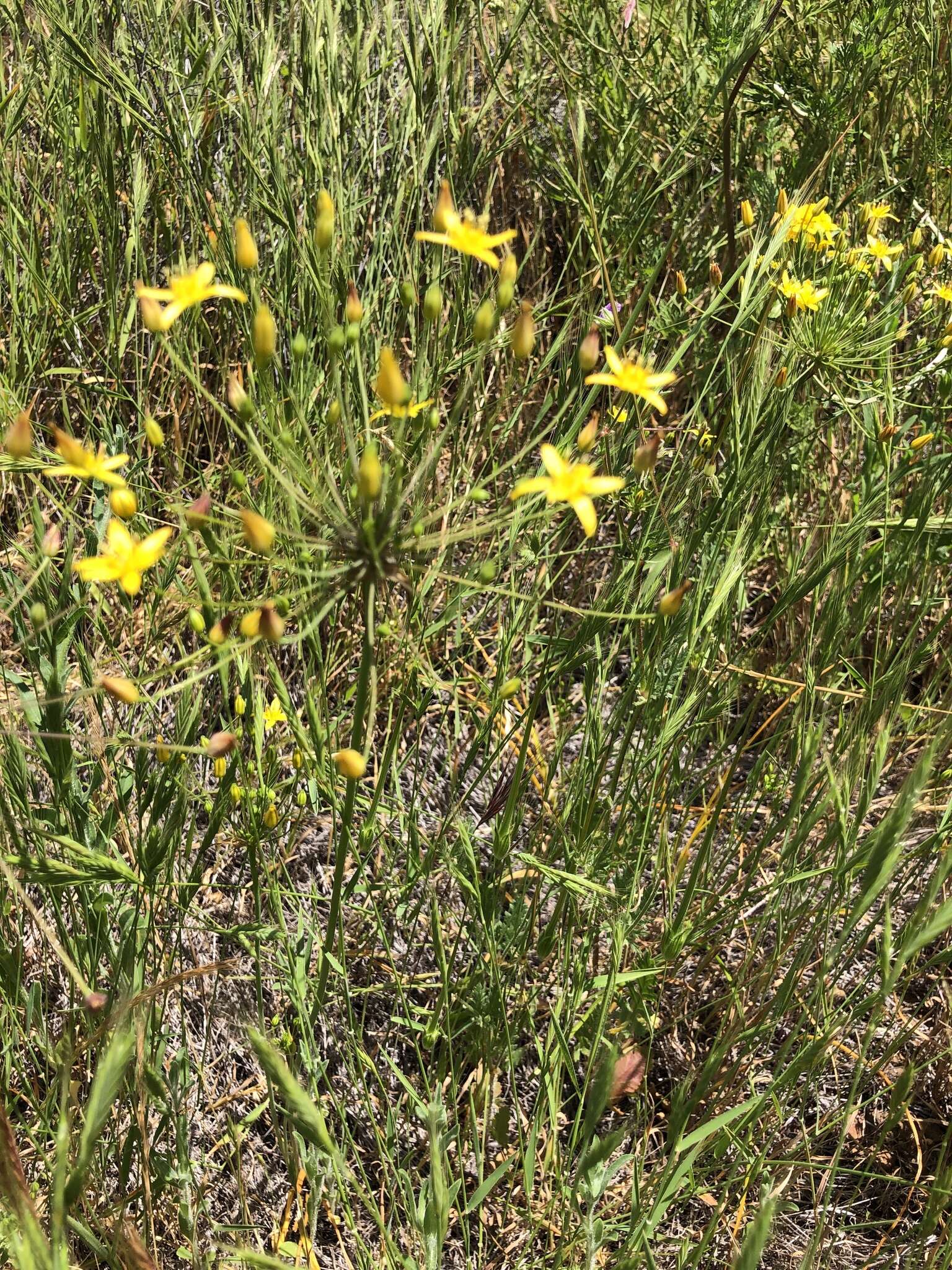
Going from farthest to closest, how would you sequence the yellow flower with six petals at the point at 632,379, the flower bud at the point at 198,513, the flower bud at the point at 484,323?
the yellow flower with six petals at the point at 632,379, the flower bud at the point at 484,323, the flower bud at the point at 198,513

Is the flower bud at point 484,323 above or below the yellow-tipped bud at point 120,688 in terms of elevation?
above

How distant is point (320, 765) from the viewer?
1.48 m

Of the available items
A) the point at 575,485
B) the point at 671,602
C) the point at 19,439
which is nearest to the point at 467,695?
the point at 671,602

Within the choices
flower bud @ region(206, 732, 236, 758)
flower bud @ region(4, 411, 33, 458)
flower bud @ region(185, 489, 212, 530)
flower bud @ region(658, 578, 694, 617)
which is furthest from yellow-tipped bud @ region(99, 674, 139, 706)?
flower bud @ region(658, 578, 694, 617)

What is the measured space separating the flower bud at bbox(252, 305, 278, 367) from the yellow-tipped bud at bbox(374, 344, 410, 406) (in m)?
0.16

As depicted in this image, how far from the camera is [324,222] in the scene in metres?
1.34

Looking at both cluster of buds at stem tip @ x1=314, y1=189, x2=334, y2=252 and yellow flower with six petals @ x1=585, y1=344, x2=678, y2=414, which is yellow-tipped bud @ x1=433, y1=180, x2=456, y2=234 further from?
yellow flower with six petals @ x1=585, y1=344, x2=678, y2=414

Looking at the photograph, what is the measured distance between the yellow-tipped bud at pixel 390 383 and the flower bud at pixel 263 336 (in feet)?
0.53

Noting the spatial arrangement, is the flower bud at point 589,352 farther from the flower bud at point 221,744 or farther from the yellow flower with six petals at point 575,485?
the flower bud at point 221,744

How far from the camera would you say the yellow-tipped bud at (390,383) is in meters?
1.15

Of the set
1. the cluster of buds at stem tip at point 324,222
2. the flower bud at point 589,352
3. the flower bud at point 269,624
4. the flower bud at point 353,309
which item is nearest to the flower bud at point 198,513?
the flower bud at point 269,624

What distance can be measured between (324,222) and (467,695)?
1.44 m

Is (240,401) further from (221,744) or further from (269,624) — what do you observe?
(221,744)

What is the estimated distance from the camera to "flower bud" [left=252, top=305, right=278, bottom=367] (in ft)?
4.01
